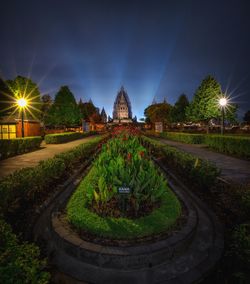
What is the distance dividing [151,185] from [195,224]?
1155mm

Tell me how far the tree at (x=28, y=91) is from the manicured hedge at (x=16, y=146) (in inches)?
728

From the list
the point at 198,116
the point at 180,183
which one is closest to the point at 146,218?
the point at 180,183

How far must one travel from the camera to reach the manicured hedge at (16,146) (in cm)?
1499

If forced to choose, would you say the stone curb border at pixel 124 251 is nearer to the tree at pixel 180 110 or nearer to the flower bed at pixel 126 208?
the flower bed at pixel 126 208

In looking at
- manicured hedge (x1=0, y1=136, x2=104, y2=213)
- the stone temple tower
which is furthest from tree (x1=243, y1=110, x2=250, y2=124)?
manicured hedge (x1=0, y1=136, x2=104, y2=213)

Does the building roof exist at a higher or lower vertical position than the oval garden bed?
higher

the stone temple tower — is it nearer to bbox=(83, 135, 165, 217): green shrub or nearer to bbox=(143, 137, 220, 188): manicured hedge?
bbox=(143, 137, 220, 188): manicured hedge

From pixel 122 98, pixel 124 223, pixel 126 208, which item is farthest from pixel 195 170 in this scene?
pixel 122 98

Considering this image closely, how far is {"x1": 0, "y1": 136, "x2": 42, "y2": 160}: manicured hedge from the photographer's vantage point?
15.0 m

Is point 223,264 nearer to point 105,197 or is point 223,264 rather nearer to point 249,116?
point 105,197

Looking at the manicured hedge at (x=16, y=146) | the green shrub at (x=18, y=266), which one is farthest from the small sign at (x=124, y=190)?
the manicured hedge at (x=16, y=146)

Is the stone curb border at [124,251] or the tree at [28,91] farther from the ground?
the tree at [28,91]

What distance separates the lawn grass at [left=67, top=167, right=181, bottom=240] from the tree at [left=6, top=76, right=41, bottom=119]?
35.5 metres

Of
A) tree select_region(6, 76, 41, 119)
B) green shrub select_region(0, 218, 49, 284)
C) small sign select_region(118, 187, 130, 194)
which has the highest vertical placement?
tree select_region(6, 76, 41, 119)
